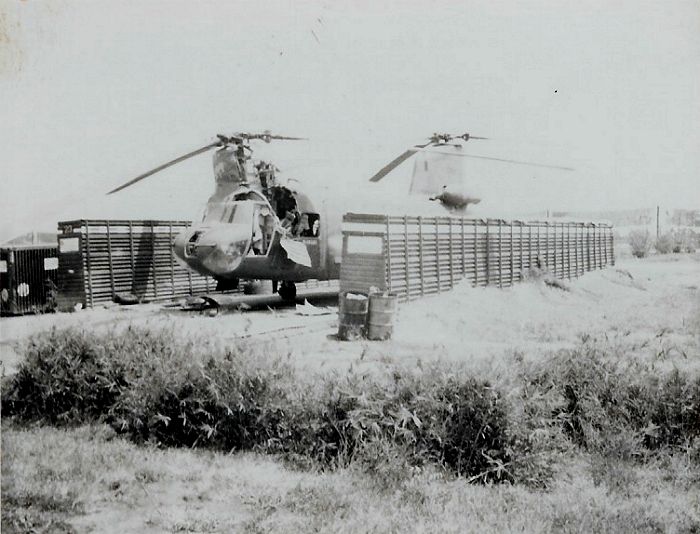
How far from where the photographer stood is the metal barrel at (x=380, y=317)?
9.61 m

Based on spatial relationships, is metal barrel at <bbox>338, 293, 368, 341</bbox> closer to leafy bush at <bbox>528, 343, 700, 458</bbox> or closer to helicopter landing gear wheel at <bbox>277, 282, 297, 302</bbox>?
leafy bush at <bbox>528, 343, 700, 458</bbox>

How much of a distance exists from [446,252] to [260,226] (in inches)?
167

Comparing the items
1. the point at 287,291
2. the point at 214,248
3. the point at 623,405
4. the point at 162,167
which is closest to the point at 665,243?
the point at 287,291

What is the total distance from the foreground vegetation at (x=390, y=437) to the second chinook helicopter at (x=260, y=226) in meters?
5.31

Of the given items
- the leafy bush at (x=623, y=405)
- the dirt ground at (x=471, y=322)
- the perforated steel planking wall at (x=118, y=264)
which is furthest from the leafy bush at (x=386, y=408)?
A: the perforated steel planking wall at (x=118, y=264)

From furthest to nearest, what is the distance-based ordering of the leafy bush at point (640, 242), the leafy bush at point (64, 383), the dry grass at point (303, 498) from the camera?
the leafy bush at point (640, 242) → the leafy bush at point (64, 383) → the dry grass at point (303, 498)

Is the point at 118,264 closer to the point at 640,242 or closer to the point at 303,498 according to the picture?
the point at 303,498

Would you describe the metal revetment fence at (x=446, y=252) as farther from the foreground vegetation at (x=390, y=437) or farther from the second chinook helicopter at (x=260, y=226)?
the foreground vegetation at (x=390, y=437)

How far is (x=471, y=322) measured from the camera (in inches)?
404

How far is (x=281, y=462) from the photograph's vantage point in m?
5.27

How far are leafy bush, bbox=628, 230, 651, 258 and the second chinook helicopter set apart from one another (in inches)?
285

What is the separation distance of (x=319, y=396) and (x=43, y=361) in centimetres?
330

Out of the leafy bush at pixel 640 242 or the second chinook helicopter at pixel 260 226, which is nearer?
the second chinook helicopter at pixel 260 226

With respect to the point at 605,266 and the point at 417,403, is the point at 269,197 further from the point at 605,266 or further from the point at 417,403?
the point at 605,266
